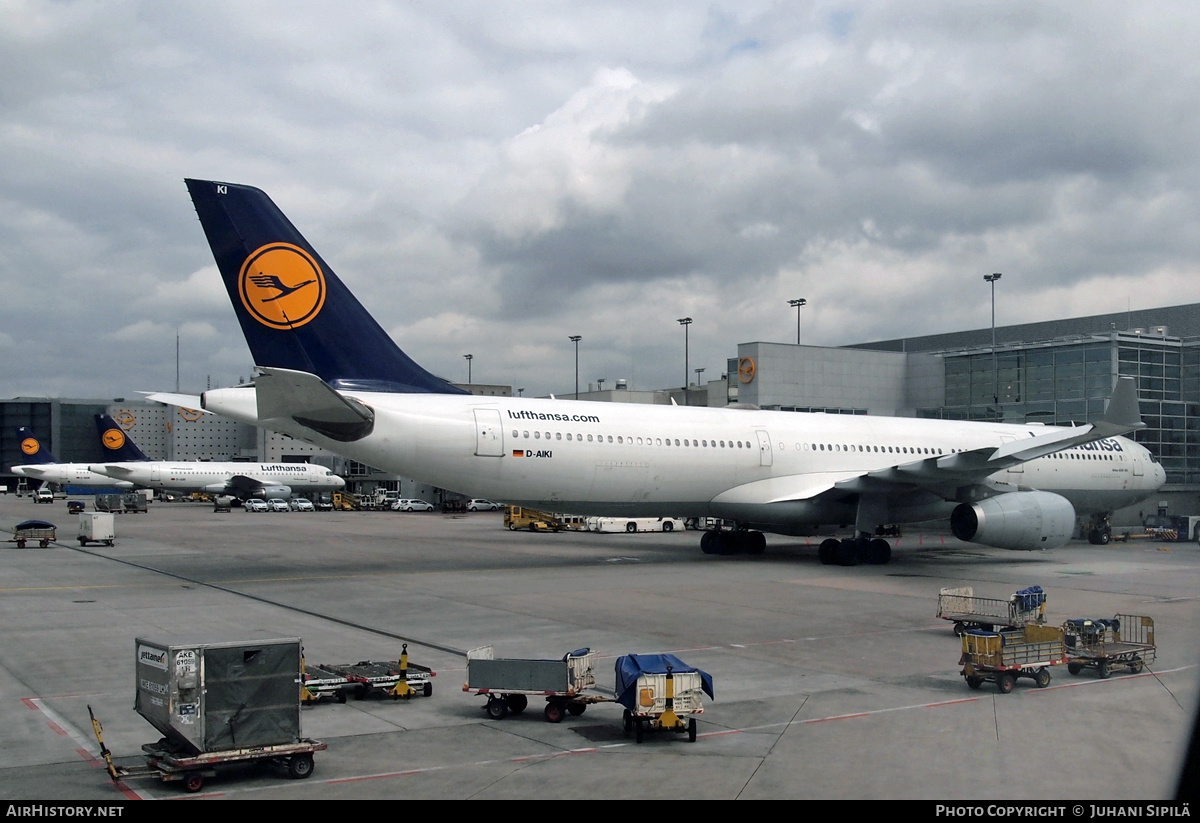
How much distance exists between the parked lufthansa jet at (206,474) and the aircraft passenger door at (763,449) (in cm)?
5974

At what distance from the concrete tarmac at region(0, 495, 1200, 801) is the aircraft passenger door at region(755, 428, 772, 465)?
9.87 feet

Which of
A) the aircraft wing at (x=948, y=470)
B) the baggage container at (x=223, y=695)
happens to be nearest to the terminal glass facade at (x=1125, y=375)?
the aircraft wing at (x=948, y=470)

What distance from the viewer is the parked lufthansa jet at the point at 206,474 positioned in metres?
79.9

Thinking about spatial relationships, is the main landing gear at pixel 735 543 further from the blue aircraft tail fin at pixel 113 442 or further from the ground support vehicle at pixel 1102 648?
the blue aircraft tail fin at pixel 113 442

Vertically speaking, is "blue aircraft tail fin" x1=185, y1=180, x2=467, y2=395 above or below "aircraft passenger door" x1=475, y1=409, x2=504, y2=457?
above

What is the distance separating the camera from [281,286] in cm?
2267

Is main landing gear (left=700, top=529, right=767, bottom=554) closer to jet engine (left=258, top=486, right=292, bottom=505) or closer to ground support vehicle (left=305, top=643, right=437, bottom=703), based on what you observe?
ground support vehicle (left=305, top=643, right=437, bottom=703)

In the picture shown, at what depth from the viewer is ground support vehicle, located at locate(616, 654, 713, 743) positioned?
9297 millimetres

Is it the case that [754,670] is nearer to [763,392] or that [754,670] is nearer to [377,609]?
[377,609]

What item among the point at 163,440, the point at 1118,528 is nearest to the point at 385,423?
the point at 1118,528

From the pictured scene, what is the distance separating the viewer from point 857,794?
7453mm

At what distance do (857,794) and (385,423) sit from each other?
17.4 m

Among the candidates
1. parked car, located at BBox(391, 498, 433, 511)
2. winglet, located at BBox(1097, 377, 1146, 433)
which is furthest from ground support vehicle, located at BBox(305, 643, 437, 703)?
parked car, located at BBox(391, 498, 433, 511)

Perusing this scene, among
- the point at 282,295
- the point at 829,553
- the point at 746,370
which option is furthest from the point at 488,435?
the point at 746,370
